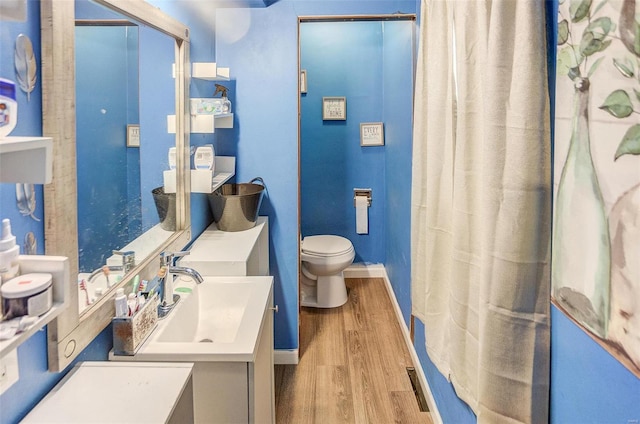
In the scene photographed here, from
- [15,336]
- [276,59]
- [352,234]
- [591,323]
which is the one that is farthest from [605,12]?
[352,234]

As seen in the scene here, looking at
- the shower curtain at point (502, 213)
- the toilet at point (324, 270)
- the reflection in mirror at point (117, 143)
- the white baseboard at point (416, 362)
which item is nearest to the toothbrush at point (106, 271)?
the reflection in mirror at point (117, 143)

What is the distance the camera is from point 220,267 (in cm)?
204

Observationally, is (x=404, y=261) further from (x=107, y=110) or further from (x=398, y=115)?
Result: (x=107, y=110)

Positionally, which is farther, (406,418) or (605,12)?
(406,418)

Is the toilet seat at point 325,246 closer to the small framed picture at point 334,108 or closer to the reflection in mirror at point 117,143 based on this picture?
the small framed picture at point 334,108

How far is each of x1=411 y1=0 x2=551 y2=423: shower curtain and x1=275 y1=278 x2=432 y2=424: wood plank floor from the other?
1.02 m

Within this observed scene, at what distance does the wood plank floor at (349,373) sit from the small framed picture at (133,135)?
1523 millimetres

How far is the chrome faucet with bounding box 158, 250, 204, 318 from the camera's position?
1.65 metres

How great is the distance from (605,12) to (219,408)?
4.46ft

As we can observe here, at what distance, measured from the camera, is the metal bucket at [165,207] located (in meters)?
1.87

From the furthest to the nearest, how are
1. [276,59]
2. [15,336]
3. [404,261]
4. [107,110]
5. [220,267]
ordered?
[404,261]
[276,59]
[220,267]
[107,110]
[15,336]

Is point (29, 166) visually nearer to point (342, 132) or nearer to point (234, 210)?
point (234, 210)

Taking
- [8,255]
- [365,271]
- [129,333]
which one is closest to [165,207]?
[129,333]

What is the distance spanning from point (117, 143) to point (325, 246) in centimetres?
247
